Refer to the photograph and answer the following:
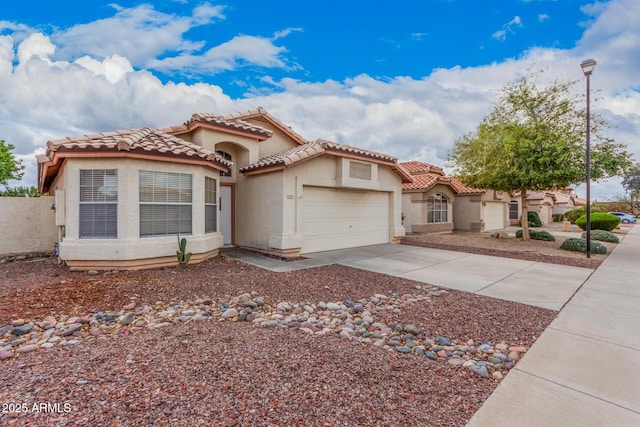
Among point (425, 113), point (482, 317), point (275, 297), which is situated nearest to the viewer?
point (482, 317)

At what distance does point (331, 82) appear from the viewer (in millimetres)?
17453

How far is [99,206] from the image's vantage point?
25.7 feet

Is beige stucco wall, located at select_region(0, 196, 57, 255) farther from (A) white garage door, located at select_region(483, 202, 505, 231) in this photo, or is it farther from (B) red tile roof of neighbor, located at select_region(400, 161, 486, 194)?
(A) white garage door, located at select_region(483, 202, 505, 231)

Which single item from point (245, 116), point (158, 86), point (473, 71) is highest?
point (473, 71)

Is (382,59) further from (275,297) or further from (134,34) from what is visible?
(275,297)

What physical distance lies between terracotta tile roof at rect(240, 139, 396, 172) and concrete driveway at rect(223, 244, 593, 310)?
3.14 metres

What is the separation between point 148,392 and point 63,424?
0.59m

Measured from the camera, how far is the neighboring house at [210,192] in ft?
25.4

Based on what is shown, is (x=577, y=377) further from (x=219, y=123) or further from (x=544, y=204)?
(x=544, y=204)

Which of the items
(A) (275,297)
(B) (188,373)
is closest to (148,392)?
(B) (188,373)

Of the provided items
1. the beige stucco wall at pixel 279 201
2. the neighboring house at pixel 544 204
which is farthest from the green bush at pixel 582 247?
the neighboring house at pixel 544 204

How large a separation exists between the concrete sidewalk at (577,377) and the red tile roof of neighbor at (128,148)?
839 cm

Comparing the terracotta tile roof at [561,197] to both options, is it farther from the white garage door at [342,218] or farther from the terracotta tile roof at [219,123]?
the terracotta tile roof at [219,123]

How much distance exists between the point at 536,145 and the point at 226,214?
13.6 meters
